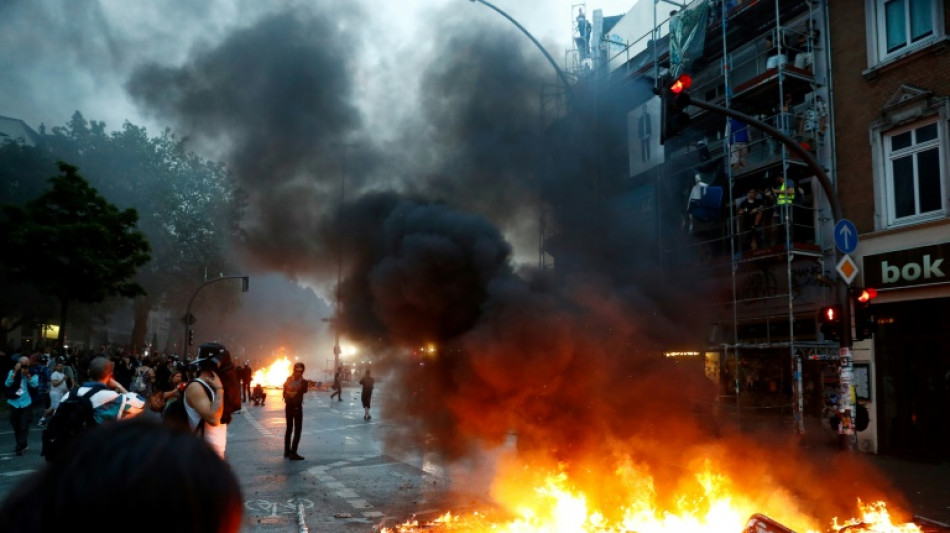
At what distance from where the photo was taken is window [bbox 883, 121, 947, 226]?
12742 millimetres

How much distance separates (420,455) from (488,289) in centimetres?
435

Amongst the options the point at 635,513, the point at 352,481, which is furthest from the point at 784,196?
the point at 352,481

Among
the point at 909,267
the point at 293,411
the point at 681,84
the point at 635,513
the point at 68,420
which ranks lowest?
the point at 635,513

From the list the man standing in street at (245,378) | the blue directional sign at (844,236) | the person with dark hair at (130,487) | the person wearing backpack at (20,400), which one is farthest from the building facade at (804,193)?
the man standing in street at (245,378)

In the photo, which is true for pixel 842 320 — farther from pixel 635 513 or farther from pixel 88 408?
pixel 88 408

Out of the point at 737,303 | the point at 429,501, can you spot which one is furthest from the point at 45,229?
the point at 737,303

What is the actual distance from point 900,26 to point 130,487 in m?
16.2

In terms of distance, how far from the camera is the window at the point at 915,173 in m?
12.7

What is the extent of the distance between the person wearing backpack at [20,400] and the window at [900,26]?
16926mm

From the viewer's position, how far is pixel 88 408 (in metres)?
5.89

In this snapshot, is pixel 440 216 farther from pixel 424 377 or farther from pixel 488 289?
pixel 424 377

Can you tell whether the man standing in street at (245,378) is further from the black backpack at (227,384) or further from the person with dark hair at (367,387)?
the black backpack at (227,384)

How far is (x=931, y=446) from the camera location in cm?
1286

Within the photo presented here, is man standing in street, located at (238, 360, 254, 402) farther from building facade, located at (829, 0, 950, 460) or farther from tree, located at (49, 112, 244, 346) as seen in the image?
building facade, located at (829, 0, 950, 460)
